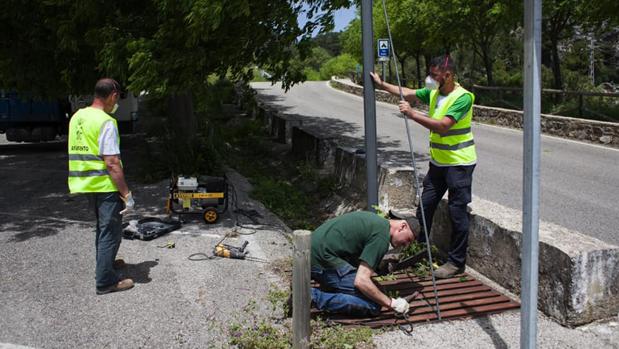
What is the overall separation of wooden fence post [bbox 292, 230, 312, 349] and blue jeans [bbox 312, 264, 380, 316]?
635mm

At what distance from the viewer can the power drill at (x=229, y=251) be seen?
6066 mm

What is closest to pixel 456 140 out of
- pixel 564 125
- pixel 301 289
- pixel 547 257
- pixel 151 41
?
pixel 547 257

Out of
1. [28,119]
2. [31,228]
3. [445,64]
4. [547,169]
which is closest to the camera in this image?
[445,64]

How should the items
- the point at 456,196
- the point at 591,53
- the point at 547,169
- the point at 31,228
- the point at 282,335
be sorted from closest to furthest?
the point at 282,335 < the point at 456,196 < the point at 31,228 < the point at 547,169 < the point at 591,53

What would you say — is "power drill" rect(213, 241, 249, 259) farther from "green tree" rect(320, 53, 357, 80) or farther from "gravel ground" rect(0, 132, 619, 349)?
"green tree" rect(320, 53, 357, 80)

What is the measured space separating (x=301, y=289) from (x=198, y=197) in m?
3.65

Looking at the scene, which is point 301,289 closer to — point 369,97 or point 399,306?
point 399,306

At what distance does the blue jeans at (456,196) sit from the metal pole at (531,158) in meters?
1.95

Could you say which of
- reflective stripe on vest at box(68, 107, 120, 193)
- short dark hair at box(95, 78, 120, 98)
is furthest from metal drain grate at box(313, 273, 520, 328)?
short dark hair at box(95, 78, 120, 98)

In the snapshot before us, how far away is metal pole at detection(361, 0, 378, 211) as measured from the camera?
5.98 metres

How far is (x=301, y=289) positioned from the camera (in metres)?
4.07

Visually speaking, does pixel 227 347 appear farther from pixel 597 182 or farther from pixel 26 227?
pixel 597 182

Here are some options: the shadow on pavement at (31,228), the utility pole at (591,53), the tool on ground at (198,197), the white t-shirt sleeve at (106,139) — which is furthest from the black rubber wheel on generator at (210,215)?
the utility pole at (591,53)

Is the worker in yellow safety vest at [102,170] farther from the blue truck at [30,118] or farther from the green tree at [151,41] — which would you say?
the blue truck at [30,118]
